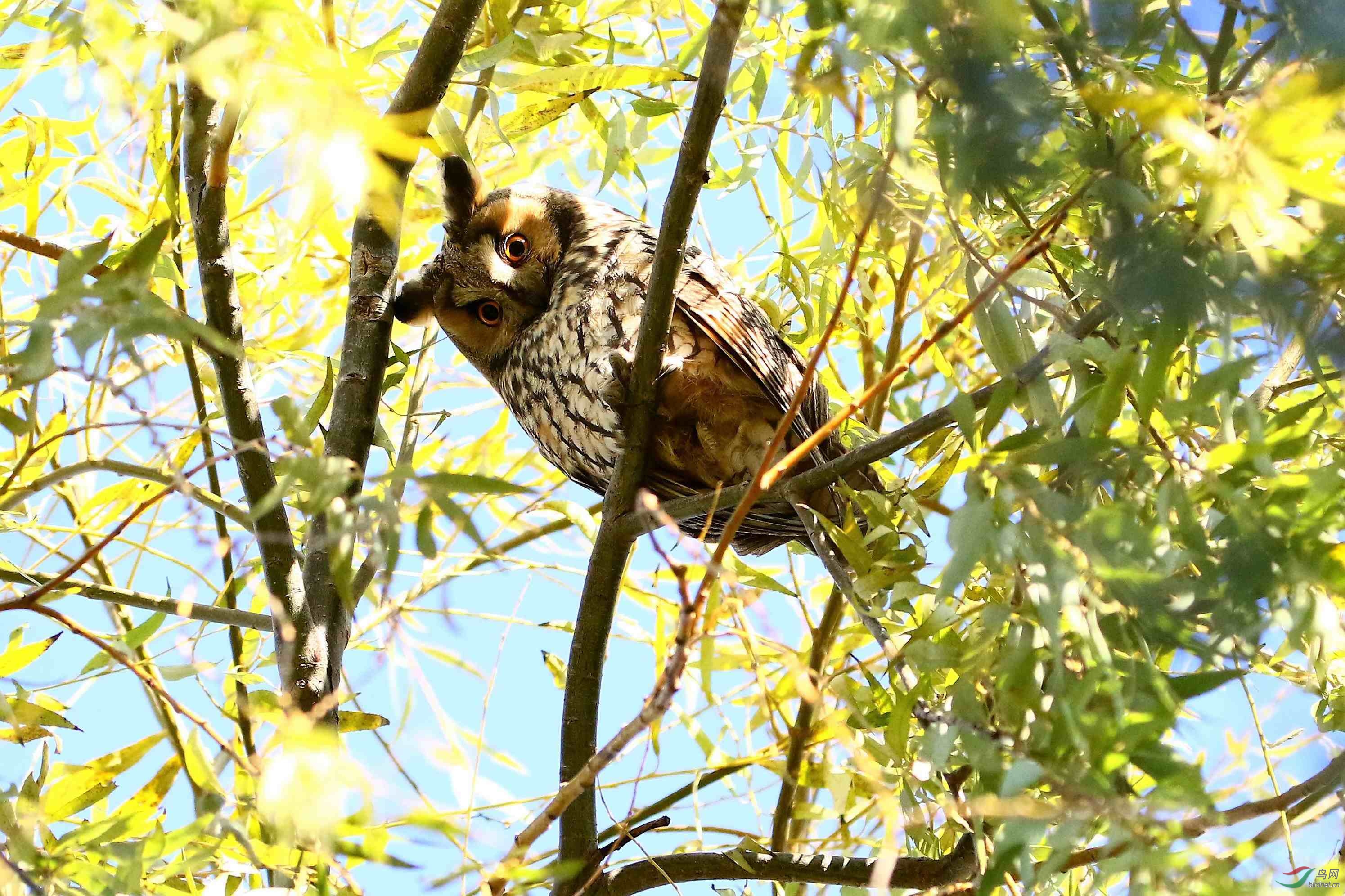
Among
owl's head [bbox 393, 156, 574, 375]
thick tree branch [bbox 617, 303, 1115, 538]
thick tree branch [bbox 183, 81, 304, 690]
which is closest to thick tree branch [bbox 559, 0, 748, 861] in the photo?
thick tree branch [bbox 617, 303, 1115, 538]

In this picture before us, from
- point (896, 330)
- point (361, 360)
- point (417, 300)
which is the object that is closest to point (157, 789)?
point (361, 360)

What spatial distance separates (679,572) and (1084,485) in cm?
31

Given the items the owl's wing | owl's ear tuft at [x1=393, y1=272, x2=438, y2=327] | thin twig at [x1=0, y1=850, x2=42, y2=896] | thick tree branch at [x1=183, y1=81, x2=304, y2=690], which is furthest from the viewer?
owl's ear tuft at [x1=393, y1=272, x2=438, y2=327]

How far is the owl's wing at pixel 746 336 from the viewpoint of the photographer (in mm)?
1591

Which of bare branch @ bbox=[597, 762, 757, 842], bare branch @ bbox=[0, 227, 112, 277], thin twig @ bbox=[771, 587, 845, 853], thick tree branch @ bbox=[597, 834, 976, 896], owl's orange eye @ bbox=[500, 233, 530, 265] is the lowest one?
thick tree branch @ bbox=[597, 834, 976, 896]

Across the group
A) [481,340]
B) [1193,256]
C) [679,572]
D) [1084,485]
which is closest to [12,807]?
[679,572]

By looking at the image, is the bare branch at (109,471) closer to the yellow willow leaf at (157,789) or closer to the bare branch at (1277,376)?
the yellow willow leaf at (157,789)

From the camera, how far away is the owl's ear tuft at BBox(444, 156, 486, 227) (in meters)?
1.96

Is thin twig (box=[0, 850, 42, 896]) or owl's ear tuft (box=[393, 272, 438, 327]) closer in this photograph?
thin twig (box=[0, 850, 42, 896])

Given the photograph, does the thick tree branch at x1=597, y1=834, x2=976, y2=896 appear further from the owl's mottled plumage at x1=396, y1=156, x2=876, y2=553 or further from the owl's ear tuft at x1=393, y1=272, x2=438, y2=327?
the owl's ear tuft at x1=393, y1=272, x2=438, y2=327

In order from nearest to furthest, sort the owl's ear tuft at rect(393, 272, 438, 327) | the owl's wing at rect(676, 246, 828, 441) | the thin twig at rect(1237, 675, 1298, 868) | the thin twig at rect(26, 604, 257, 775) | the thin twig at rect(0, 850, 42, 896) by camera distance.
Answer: the thin twig at rect(0, 850, 42, 896), the thin twig at rect(26, 604, 257, 775), the thin twig at rect(1237, 675, 1298, 868), the owl's wing at rect(676, 246, 828, 441), the owl's ear tuft at rect(393, 272, 438, 327)

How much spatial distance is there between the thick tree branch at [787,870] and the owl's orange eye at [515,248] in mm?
1013

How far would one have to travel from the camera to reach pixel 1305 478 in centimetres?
79

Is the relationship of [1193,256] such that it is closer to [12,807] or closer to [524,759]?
[12,807]
